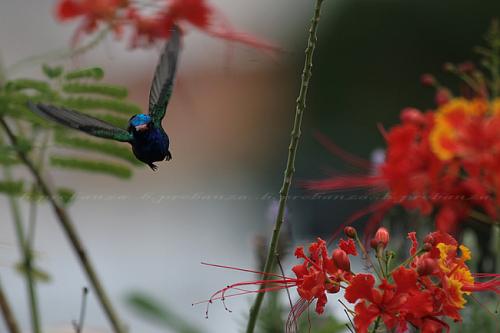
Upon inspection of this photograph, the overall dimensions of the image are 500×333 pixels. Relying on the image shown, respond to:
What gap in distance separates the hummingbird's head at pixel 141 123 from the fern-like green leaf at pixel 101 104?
0.34 meters

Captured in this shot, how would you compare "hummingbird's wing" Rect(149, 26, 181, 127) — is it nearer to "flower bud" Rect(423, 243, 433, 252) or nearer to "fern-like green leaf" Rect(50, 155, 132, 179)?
"flower bud" Rect(423, 243, 433, 252)

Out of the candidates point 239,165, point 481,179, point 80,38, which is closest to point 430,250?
point 80,38

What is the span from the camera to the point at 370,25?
195 inches

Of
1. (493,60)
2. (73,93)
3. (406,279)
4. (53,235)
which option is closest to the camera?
(406,279)

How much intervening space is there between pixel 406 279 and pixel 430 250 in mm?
30

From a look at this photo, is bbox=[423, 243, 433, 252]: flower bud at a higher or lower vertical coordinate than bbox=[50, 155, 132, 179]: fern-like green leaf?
lower

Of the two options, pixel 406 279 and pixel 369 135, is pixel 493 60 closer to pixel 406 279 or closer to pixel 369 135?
pixel 406 279

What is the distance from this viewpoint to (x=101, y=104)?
0.82 m

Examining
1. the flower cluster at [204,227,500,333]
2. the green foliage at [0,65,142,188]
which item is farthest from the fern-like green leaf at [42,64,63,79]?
the flower cluster at [204,227,500,333]

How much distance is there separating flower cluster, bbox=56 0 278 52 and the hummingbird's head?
386 millimetres

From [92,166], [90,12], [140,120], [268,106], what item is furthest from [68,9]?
[268,106]

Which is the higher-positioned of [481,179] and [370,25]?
[370,25]

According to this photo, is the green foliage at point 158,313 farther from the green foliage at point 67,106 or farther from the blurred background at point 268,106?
the blurred background at point 268,106

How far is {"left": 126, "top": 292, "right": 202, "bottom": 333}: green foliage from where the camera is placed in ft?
4.17
